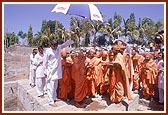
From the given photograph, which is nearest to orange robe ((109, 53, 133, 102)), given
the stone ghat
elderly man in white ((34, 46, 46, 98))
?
the stone ghat

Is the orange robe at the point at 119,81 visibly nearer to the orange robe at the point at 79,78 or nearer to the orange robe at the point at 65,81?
the orange robe at the point at 79,78

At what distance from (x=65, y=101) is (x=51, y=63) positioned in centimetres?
99

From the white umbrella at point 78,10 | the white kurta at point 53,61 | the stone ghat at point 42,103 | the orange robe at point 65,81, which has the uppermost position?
the white umbrella at point 78,10

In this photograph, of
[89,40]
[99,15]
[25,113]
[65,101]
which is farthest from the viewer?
[89,40]

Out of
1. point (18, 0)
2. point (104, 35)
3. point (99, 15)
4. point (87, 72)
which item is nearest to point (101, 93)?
point (87, 72)

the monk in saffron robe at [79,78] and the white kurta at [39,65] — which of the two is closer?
the monk in saffron robe at [79,78]

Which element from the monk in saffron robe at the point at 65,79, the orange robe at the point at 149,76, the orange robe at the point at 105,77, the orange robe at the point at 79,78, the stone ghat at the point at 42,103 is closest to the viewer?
the stone ghat at the point at 42,103

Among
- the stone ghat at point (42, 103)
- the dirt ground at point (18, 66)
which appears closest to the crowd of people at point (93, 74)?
the stone ghat at point (42, 103)

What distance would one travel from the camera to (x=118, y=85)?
538cm

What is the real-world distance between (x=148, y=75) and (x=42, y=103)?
2608mm

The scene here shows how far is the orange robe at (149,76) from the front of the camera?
6211mm

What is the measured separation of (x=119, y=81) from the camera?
539 cm

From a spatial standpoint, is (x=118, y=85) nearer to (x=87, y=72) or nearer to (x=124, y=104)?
(x=124, y=104)

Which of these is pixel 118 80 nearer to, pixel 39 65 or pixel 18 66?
pixel 39 65
